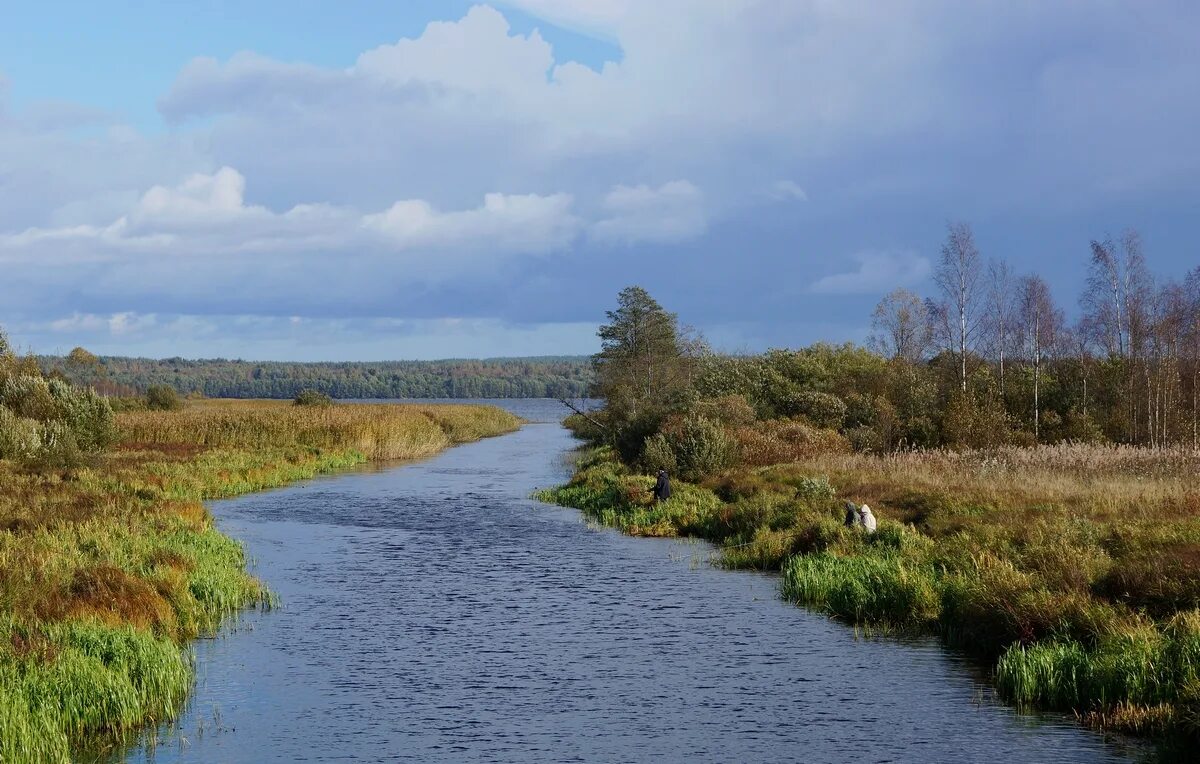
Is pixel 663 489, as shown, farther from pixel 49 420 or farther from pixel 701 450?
pixel 49 420

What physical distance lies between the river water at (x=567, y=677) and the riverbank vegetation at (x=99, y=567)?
0.90 m

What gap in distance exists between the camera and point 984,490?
114 feet

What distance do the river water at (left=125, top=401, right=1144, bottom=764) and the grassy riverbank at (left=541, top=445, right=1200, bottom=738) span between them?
0.98 m

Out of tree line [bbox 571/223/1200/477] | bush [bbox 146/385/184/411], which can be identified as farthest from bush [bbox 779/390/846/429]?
bush [bbox 146/385/184/411]

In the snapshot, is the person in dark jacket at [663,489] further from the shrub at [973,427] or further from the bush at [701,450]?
the shrub at [973,427]

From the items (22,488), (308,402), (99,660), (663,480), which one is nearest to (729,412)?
(663,480)

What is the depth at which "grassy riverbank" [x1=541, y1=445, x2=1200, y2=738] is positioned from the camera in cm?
1725

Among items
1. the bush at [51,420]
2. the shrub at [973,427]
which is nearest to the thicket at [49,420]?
the bush at [51,420]

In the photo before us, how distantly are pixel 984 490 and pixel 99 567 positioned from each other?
2499cm

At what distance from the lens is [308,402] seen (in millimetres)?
113875

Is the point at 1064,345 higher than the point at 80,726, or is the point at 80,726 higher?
the point at 1064,345

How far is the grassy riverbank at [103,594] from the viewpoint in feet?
52.9

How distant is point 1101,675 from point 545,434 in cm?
11254

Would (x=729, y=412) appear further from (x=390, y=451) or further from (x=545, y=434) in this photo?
(x=545, y=434)
